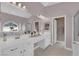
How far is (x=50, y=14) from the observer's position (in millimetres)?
1781

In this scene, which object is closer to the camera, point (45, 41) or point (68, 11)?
point (68, 11)

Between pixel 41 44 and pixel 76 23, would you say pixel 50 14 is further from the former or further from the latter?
pixel 41 44

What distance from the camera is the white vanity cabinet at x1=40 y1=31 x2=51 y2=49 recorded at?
1.78 m

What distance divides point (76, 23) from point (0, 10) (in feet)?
4.62

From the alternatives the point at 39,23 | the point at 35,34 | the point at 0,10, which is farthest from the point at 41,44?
the point at 0,10

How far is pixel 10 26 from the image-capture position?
1.65 metres

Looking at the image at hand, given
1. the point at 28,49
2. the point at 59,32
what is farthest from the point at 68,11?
the point at 28,49

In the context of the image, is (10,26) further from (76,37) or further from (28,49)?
(76,37)

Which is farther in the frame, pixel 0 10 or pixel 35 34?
pixel 35 34

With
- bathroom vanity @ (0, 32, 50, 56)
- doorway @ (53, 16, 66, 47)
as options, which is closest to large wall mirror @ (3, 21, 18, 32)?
bathroom vanity @ (0, 32, 50, 56)

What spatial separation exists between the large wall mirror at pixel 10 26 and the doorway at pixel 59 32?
776 millimetres

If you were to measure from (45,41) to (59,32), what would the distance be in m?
0.35

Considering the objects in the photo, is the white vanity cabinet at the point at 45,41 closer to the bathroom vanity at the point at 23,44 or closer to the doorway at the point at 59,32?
the bathroom vanity at the point at 23,44

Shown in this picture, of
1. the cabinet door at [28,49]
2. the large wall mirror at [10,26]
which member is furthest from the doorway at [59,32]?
the large wall mirror at [10,26]
